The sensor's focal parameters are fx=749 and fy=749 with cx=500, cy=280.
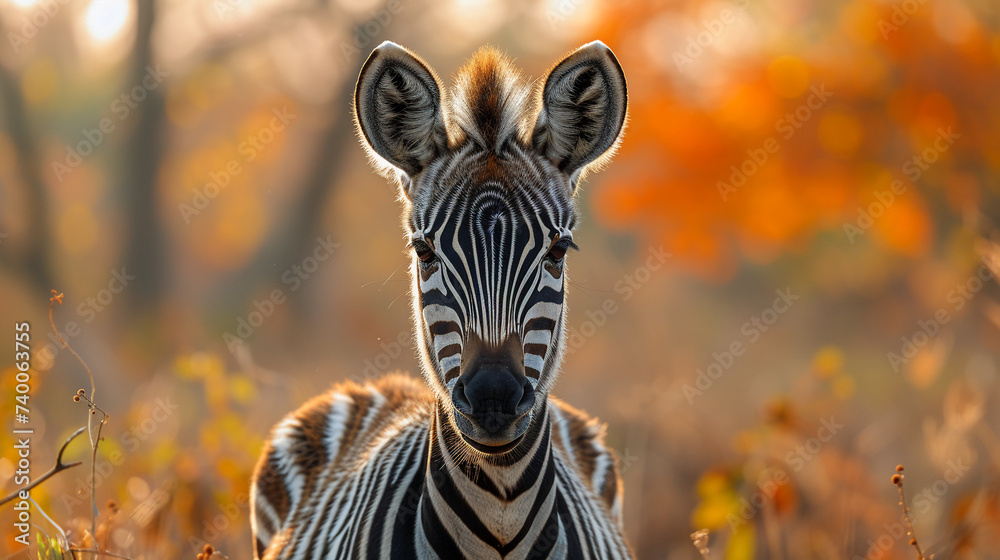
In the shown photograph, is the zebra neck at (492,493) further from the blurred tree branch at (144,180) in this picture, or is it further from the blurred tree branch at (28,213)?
the blurred tree branch at (144,180)

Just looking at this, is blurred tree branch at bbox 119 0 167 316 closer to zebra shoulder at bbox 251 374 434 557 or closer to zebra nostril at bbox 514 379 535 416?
zebra shoulder at bbox 251 374 434 557

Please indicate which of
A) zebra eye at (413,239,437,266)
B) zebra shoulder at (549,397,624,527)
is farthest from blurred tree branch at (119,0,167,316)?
zebra eye at (413,239,437,266)

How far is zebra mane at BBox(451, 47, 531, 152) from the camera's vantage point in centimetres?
378

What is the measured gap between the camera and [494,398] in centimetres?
300

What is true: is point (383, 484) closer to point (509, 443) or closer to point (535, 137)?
point (509, 443)

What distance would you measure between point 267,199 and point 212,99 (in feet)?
14.0

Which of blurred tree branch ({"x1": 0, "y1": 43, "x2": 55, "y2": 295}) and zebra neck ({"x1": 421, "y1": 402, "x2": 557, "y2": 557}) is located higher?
→ blurred tree branch ({"x1": 0, "y1": 43, "x2": 55, "y2": 295})

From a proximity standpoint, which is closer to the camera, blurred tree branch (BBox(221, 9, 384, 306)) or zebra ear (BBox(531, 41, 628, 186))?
zebra ear (BBox(531, 41, 628, 186))

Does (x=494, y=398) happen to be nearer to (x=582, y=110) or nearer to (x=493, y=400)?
(x=493, y=400)

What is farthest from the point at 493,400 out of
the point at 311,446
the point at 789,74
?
the point at 789,74

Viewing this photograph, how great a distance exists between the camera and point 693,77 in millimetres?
20281

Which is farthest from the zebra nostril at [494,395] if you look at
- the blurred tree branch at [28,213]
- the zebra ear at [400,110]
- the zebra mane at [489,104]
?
the blurred tree branch at [28,213]

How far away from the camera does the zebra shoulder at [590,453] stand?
5824 mm

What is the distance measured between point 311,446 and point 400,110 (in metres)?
3.17
